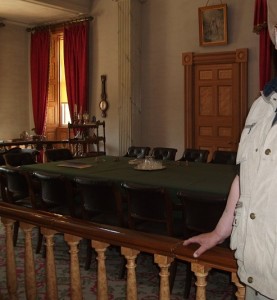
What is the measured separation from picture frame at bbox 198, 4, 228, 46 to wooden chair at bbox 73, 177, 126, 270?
4.32 m

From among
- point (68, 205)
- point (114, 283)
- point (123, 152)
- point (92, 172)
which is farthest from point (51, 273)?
point (123, 152)

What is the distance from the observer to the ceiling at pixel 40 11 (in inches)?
318

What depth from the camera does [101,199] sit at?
371cm

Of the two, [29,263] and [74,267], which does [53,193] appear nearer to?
[29,263]

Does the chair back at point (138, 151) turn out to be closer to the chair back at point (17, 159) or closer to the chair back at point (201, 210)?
the chair back at point (17, 159)

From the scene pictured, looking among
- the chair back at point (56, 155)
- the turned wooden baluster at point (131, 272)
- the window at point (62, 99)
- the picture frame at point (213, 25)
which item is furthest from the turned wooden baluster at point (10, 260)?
the window at point (62, 99)

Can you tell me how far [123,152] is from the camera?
8273 mm

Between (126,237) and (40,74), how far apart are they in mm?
8782

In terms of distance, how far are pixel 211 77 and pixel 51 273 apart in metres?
6.16

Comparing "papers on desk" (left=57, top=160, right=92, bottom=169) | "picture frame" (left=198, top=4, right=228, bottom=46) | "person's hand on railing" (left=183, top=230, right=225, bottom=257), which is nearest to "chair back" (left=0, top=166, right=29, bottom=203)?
"papers on desk" (left=57, top=160, right=92, bottom=169)

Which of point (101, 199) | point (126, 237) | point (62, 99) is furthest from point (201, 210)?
point (62, 99)

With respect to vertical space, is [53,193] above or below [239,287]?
below

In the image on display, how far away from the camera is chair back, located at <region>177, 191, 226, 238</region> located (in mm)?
2959

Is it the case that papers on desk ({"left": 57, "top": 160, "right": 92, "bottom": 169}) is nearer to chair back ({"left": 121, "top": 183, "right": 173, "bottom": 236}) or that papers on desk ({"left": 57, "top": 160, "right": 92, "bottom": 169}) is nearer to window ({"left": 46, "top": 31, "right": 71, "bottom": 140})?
chair back ({"left": 121, "top": 183, "right": 173, "bottom": 236})
